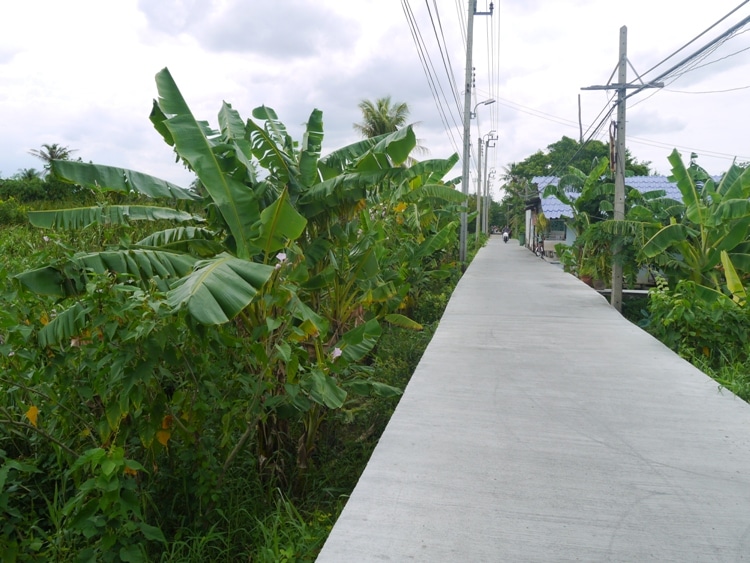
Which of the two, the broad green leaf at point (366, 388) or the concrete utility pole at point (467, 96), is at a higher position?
the concrete utility pole at point (467, 96)

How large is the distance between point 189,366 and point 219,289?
777 mm

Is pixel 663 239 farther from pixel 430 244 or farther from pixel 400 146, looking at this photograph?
pixel 400 146

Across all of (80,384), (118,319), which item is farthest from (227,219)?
(80,384)

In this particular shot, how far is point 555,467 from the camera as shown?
11.9ft

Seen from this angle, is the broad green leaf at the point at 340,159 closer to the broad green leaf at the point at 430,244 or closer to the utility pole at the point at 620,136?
the broad green leaf at the point at 430,244

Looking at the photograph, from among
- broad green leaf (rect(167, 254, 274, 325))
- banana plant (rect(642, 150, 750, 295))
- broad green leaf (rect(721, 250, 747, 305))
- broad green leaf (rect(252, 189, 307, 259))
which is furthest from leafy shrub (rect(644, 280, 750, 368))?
broad green leaf (rect(167, 254, 274, 325))

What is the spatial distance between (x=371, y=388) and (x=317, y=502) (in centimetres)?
96

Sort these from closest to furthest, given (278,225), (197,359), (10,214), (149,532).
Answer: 1. (149,532)
2. (197,359)
3. (278,225)
4. (10,214)

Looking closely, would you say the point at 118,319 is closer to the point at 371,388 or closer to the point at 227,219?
the point at 227,219

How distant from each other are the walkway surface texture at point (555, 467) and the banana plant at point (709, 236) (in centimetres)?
398

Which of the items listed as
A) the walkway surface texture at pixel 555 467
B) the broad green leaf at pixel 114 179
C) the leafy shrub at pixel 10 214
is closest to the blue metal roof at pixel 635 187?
the walkway surface texture at pixel 555 467

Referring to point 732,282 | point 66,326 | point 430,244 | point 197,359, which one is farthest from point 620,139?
point 66,326

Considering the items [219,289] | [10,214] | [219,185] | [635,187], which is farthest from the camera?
[635,187]

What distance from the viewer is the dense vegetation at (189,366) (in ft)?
10.3
